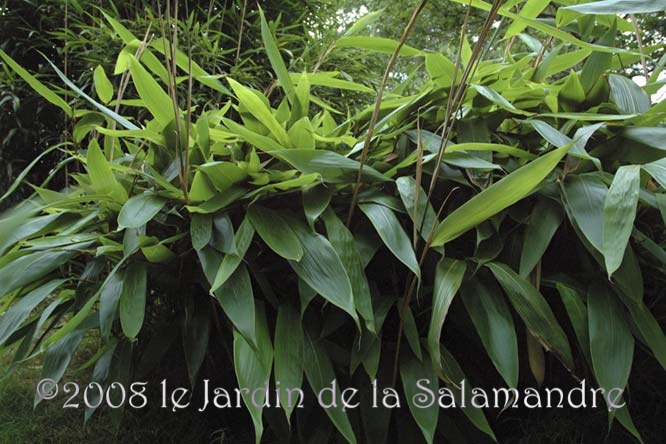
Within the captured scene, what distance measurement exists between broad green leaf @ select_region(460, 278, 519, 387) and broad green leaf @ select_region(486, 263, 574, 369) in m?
0.04

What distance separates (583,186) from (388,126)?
0.35 metres

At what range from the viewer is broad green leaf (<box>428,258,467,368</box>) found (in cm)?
69

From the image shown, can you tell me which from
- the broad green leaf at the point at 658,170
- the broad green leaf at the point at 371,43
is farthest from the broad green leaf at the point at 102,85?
the broad green leaf at the point at 658,170

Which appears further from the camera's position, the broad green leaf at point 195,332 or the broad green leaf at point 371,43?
the broad green leaf at point 371,43

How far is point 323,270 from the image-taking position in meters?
0.75

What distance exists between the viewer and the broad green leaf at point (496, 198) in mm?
709

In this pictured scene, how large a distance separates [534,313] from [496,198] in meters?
0.17

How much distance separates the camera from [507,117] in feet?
3.02

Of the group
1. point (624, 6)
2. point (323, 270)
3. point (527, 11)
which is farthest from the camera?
point (527, 11)

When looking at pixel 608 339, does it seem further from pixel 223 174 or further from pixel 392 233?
pixel 223 174

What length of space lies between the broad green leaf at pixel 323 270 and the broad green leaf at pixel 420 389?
167 mm

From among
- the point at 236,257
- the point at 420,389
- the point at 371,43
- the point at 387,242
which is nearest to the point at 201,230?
the point at 236,257

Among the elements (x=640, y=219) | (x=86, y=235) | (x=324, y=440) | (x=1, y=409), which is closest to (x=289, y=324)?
(x=324, y=440)

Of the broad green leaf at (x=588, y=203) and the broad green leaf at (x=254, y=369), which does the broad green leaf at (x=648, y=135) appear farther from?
the broad green leaf at (x=254, y=369)
